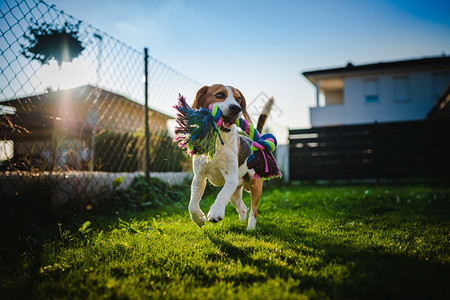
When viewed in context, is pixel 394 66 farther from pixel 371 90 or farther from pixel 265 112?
pixel 265 112

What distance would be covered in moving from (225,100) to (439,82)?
17.8 m

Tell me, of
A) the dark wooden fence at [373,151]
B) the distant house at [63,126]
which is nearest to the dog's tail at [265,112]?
the distant house at [63,126]

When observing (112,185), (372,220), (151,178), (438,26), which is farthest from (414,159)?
(112,185)

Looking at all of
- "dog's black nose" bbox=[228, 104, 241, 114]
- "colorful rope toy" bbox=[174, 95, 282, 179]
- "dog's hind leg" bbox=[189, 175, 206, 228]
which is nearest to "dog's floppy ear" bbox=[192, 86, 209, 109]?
"colorful rope toy" bbox=[174, 95, 282, 179]

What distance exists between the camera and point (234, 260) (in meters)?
2.06

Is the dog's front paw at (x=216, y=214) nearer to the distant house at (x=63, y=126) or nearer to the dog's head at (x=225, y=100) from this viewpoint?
the dog's head at (x=225, y=100)

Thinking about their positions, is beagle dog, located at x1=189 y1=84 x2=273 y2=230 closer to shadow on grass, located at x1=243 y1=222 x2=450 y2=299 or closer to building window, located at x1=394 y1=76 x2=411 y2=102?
shadow on grass, located at x1=243 y1=222 x2=450 y2=299

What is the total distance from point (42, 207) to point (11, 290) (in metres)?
2.44

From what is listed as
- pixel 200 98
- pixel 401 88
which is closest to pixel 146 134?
pixel 200 98

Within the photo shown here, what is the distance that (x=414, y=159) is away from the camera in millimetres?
9711

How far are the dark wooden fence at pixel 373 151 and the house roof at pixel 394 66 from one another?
23.6 ft

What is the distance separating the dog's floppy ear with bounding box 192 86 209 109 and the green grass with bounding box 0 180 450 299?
1.23 metres

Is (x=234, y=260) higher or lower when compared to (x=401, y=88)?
lower

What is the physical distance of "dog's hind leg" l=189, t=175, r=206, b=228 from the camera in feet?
9.13
